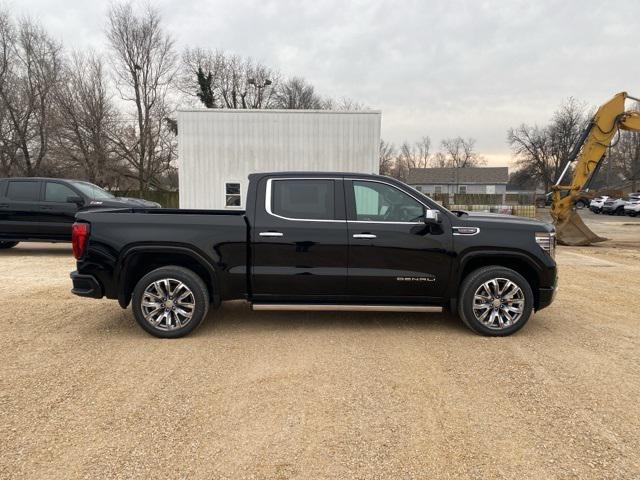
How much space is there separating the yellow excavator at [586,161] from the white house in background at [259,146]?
22.9 feet

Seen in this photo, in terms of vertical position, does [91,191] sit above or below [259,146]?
below

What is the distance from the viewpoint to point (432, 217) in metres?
4.64

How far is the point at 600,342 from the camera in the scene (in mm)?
4668

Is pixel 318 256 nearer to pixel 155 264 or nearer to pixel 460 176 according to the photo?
pixel 155 264

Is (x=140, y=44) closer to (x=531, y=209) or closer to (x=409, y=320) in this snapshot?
(x=531, y=209)

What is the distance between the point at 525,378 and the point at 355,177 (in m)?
2.63

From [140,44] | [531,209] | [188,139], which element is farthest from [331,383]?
[140,44]

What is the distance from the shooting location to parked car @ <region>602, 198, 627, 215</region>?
36891 millimetres

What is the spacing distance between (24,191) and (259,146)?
9479 mm

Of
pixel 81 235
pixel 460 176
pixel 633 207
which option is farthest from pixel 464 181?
pixel 81 235

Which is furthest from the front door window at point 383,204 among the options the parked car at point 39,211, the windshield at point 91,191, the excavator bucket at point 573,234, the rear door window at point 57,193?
the excavator bucket at point 573,234

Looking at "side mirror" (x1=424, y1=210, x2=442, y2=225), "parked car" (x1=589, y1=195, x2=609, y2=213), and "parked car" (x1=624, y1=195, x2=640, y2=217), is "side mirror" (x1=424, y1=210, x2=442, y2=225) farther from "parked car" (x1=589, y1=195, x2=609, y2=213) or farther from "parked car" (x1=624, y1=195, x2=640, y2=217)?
"parked car" (x1=589, y1=195, x2=609, y2=213)

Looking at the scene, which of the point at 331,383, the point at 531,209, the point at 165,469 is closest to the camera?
the point at 165,469

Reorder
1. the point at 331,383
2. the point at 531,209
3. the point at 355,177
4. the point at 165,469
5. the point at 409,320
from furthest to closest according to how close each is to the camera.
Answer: the point at 531,209 < the point at 409,320 < the point at 355,177 < the point at 331,383 < the point at 165,469
